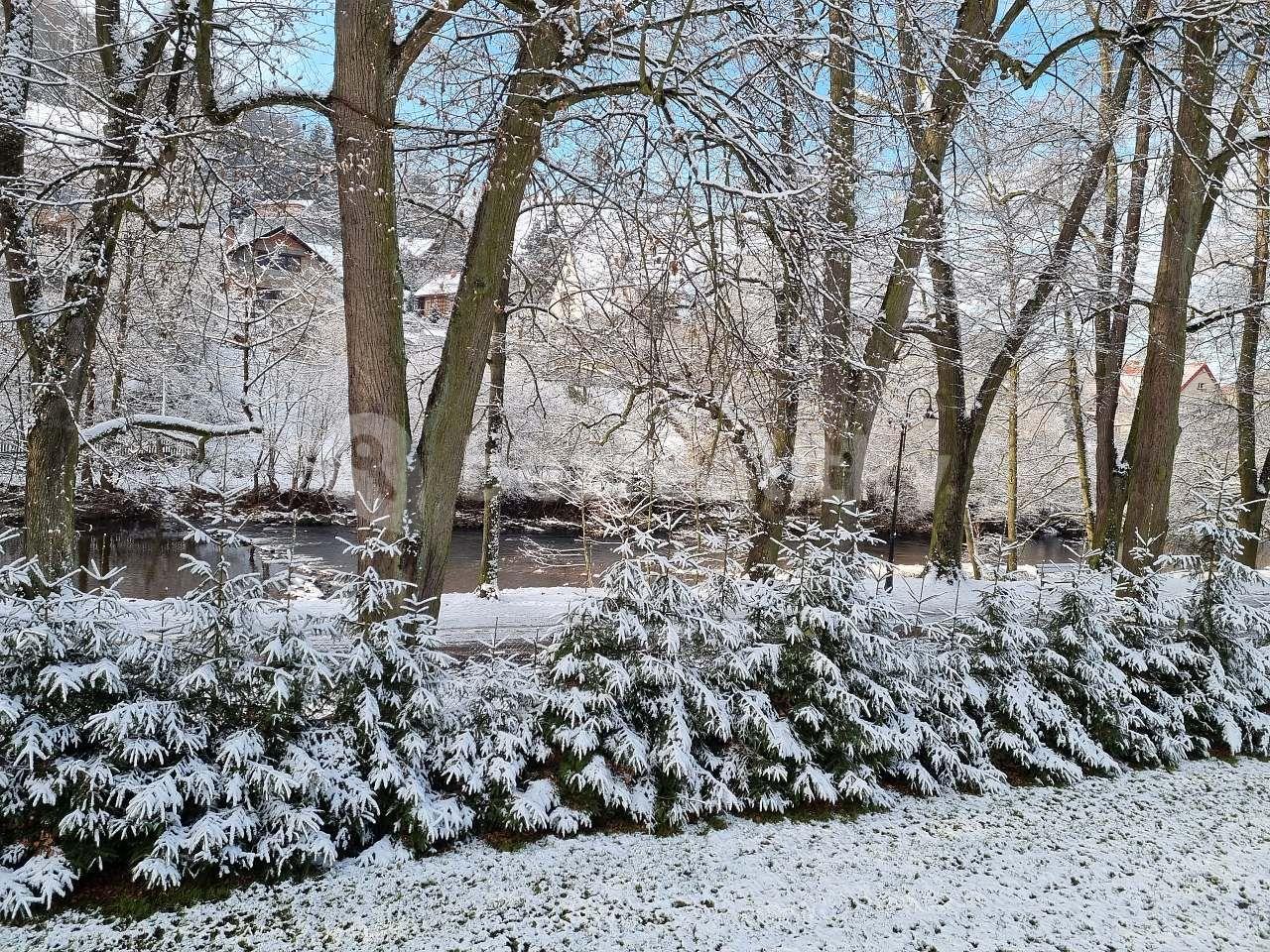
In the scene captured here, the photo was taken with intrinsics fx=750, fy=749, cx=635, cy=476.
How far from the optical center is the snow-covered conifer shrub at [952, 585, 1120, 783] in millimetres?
5094

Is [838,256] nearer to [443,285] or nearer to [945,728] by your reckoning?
[945,728]

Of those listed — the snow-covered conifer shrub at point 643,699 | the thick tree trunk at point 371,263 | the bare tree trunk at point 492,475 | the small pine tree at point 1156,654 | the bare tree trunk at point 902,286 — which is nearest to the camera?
the snow-covered conifer shrub at point 643,699

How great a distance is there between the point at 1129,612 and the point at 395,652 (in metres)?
5.69

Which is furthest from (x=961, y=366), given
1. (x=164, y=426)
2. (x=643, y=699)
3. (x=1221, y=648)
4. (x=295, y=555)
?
(x=295, y=555)

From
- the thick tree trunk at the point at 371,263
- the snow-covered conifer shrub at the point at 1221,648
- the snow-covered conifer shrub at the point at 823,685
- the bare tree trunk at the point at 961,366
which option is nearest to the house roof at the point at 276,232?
the thick tree trunk at the point at 371,263

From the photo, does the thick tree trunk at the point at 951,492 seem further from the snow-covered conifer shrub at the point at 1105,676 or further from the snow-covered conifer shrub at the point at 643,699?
the snow-covered conifer shrub at the point at 643,699

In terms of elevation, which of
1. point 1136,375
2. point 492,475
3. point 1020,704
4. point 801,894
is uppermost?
point 1136,375

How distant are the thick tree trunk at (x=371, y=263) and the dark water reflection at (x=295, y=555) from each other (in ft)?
28.4

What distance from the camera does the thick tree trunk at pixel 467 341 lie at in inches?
181

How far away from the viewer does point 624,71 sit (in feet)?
16.4

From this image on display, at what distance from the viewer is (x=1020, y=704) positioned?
17.0 feet

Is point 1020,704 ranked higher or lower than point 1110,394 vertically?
lower

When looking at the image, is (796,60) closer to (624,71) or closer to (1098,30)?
(624,71)

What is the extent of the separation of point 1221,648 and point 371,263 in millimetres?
7119
